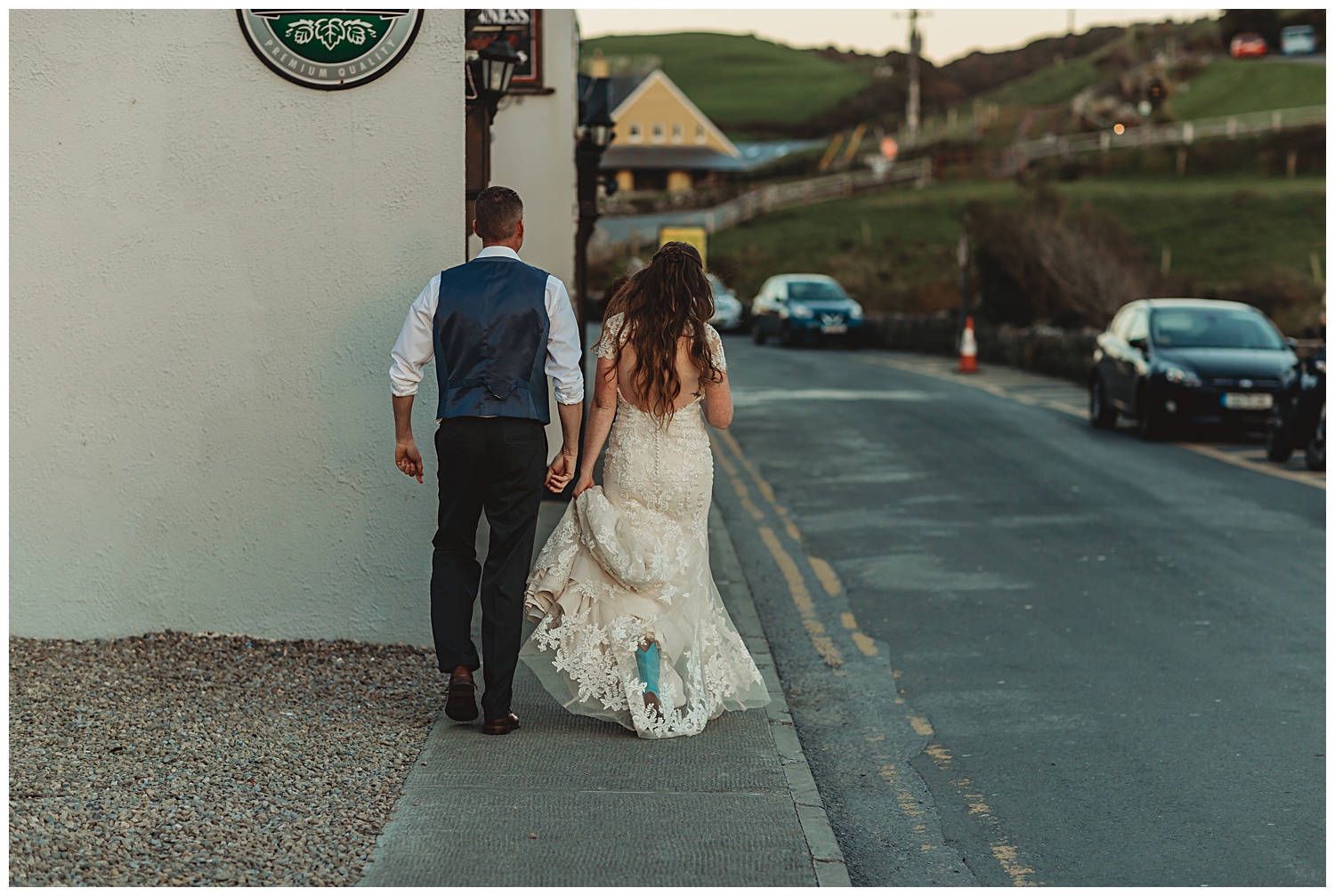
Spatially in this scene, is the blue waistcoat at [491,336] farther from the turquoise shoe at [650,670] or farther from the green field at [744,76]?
the green field at [744,76]

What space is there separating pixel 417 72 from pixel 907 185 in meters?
66.5

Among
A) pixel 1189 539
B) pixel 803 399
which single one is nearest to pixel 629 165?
pixel 803 399

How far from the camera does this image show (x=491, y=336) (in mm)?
5852

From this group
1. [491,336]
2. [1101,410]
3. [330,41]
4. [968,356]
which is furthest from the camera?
[968,356]

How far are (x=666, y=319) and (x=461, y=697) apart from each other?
67.6 inches

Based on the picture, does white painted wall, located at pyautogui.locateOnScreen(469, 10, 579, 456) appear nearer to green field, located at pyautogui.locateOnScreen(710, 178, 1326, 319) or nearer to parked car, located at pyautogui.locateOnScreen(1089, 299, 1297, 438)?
parked car, located at pyautogui.locateOnScreen(1089, 299, 1297, 438)

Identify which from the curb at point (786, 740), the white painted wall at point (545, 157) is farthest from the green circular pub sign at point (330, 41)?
the white painted wall at point (545, 157)

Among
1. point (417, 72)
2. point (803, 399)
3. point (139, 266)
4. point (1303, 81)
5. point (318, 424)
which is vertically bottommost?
point (803, 399)

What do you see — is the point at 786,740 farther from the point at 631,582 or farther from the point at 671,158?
the point at 671,158

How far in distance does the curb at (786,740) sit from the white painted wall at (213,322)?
1.73 meters

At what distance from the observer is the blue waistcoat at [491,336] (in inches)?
230

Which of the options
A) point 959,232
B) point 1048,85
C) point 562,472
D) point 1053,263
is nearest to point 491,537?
point 562,472

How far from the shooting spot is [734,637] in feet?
20.9

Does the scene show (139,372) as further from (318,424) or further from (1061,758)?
(1061,758)
